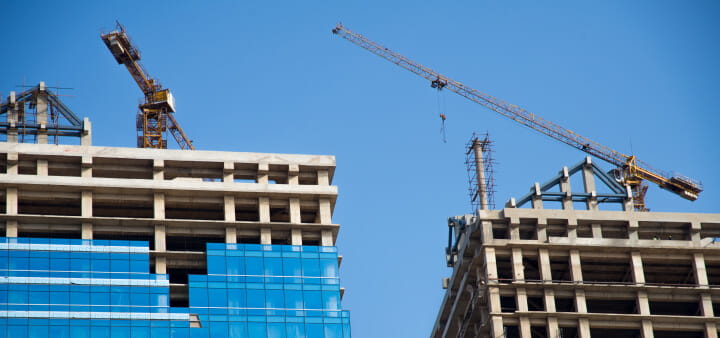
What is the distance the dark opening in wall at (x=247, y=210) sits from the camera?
161000mm

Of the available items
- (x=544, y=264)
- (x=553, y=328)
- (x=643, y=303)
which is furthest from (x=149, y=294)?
(x=643, y=303)

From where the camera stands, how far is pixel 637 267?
163375 mm

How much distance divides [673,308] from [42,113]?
74.4 meters

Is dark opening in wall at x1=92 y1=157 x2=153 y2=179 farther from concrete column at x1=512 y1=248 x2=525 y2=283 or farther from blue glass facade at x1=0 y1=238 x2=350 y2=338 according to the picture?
concrete column at x1=512 y1=248 x2=525 y2=283

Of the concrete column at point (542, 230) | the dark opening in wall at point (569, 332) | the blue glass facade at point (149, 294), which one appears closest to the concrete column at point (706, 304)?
the dark opening in wall at point (569, 332)

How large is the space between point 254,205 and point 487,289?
2667 cm

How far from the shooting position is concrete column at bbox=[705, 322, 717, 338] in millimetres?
160250

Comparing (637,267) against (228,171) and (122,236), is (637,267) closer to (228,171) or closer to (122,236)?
(228,171)

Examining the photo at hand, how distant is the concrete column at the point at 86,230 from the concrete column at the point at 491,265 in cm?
4204

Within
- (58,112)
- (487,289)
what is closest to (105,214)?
(58,112)

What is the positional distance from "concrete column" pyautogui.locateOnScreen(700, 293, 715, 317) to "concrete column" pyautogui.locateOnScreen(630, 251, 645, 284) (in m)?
6.91

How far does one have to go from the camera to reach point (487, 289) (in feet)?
525

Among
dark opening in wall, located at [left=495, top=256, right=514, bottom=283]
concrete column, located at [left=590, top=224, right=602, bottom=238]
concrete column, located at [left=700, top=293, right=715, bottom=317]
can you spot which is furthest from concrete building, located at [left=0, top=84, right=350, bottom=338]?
concrete column, located at [left=700, top=293, right=715, bottom=317]

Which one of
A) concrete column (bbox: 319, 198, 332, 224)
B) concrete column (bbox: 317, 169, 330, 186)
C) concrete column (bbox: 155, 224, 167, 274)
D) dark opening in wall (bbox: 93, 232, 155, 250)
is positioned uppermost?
concrete column (bbox: 317, 169, 330, 186)
